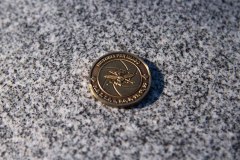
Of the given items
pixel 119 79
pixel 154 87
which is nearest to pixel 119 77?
pixel 119 79

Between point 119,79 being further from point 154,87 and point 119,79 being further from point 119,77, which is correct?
point 154,87

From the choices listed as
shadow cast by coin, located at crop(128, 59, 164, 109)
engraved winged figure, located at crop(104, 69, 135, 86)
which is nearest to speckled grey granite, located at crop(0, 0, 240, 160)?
shadow cast by coin, located at crop(128, 59, 164, 109)

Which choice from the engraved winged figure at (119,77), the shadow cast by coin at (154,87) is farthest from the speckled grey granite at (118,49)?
the engraved winged figure at (119,77)

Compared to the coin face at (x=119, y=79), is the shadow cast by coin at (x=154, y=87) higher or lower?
lower

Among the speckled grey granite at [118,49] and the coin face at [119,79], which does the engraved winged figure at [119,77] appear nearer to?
the coin face at [119,79]

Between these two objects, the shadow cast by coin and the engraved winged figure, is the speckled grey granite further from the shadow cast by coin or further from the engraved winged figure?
the engraved winged figure

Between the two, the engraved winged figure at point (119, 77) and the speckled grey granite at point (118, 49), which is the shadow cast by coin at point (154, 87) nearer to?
the speckled grey granite at point (118, 49)
